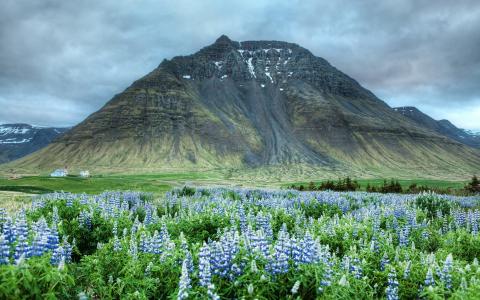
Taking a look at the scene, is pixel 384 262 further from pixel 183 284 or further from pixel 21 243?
pixel 21 243

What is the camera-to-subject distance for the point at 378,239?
11516 millimetres

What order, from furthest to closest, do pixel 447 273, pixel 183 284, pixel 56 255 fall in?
pixel 56 255 < pixel 447 273 < pixel 183 284

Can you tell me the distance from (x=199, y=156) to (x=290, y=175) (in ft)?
200

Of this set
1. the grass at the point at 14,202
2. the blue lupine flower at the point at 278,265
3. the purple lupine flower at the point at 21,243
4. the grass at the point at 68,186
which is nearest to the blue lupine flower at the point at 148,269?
the purple lupine flower at the point at 21,243

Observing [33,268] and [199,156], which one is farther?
[199,156]

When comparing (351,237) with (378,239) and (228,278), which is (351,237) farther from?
(228,278)

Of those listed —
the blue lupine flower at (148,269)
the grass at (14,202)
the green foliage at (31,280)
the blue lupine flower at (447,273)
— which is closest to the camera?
the green foliage at (31,280)

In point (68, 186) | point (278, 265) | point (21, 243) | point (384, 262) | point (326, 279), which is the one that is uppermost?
point (21, 243)

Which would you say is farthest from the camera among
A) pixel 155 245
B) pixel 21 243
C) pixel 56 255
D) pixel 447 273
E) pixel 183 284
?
pixel 155 245

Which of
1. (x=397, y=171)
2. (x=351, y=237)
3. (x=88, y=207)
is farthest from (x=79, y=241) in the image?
(x=397, y=171)

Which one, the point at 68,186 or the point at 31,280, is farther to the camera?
the point at 68,186

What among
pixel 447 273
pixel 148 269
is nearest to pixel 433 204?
pixel 447 273

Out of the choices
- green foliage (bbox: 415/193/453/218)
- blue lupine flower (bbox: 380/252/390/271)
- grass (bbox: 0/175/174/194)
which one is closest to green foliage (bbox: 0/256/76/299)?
blue lupine flower (bbox: 380/252/390/271)

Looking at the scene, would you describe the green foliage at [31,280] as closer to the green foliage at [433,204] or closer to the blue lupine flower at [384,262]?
the blue lupine flower at [384,262]
